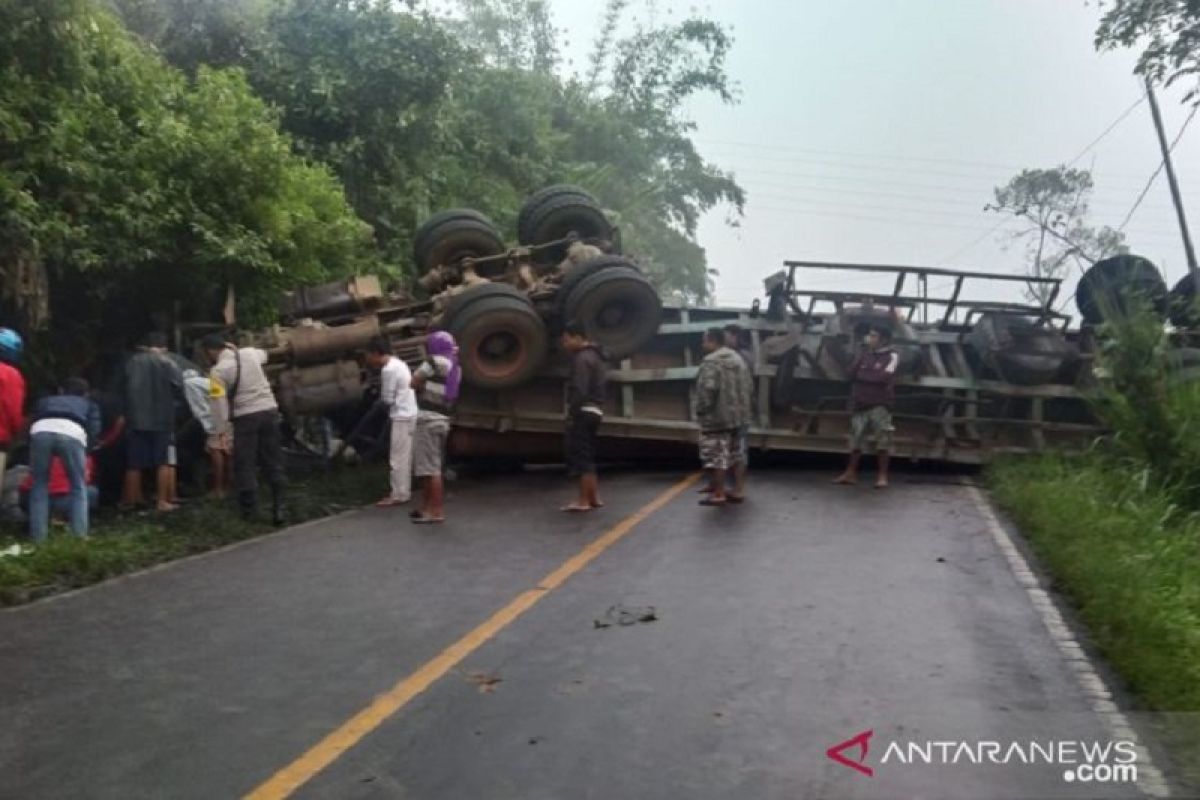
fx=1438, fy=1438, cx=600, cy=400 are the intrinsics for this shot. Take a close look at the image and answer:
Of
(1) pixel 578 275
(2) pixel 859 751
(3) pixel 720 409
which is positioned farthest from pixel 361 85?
(2) pixel 859 751

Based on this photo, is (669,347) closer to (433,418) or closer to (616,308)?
(616,308)

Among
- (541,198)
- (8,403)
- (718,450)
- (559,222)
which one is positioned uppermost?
(541,198)

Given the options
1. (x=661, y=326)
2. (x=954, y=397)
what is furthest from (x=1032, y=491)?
(x=661, y=326)

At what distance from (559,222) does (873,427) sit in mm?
4327

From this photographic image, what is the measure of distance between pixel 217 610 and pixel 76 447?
317 cm

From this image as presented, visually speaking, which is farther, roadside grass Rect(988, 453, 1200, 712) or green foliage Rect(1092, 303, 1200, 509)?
green foliage Rect(1092, 303, 1200, 509)

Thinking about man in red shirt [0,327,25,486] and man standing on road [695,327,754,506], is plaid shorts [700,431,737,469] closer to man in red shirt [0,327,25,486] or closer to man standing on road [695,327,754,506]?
man standing on road [695,327,754,506]

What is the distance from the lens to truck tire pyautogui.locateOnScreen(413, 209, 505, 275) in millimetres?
16219

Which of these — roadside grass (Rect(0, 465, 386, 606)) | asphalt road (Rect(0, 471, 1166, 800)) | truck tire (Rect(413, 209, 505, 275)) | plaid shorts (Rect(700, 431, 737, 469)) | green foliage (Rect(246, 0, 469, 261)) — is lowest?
asphalt road (Rect(0, 471, 1166, 800))

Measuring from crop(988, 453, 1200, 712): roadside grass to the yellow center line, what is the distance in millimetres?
3111

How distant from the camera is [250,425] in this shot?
12.1 meters

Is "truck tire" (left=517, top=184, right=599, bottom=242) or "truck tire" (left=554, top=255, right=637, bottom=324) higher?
"truck tire" (left=517, top=184, right=599, bottom=242)

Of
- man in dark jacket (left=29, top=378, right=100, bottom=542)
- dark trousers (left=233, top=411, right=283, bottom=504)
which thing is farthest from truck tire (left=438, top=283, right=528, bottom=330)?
man in dark jacket (left=29, top=378, right=100, bottom=542)

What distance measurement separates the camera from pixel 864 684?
21.2ft
